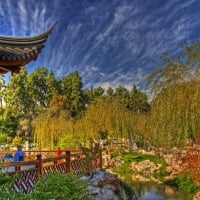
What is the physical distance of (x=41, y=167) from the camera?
7457 millimetres

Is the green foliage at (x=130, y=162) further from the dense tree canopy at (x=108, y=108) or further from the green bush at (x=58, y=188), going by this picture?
the green bush at (x=58, y=188)

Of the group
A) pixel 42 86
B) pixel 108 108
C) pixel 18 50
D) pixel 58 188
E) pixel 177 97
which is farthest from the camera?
pixel 42 86

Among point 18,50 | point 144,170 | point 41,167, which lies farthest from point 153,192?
point 18,50

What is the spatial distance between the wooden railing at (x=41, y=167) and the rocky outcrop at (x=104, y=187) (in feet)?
2.09

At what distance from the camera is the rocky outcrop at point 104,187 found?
8.02 m

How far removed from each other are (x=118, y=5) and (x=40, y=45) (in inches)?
621

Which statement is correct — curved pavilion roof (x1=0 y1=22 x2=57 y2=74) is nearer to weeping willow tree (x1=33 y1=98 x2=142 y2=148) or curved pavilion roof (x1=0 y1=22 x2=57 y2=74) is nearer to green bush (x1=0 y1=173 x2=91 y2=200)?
green bush (x1=0 y1=173 x2=91 y2=200)

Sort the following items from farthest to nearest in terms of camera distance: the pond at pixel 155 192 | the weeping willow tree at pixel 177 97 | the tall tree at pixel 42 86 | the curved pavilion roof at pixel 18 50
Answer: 1. the tall tree at pixel 42 86
2. the pond at pixel 155 192
3. the weeping willow tree at pixel 177 97
4. the curved pavilion roof at pixel 18 50

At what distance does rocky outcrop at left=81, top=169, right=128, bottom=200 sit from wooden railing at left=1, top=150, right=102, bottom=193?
64 centimetres

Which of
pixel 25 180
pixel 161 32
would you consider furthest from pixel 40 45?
pixel 161 32

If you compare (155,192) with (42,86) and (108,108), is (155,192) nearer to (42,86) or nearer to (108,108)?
(108,108)

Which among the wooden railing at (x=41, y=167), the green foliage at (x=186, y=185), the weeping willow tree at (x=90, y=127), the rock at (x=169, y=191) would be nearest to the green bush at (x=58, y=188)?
the wooden railing at (x=41, y=167)

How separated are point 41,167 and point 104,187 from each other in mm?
1548

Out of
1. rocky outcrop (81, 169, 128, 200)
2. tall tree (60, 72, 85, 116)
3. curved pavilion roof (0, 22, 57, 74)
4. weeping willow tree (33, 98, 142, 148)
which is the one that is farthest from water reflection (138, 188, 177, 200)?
tall tree (60, 72, 85, 116)
